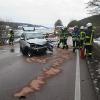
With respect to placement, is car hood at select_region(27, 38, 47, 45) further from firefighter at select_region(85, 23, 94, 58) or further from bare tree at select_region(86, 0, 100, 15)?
bare tree at select_region(86, 0, 100, 15)

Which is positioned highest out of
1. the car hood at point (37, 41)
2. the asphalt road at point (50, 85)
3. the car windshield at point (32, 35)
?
the car windshield at point (32, 35)

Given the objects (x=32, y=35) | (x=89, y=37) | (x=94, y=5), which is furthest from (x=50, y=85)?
(x=94, y=5)

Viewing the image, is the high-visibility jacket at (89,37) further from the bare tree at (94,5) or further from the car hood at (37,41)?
the bare tree at (94,5)

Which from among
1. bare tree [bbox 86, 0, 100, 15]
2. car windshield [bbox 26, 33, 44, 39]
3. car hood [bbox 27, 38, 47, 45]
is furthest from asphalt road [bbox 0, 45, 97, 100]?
bare tree [bbox 86, 0, 100, 15]

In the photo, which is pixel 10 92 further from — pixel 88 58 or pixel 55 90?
pixel 88 58

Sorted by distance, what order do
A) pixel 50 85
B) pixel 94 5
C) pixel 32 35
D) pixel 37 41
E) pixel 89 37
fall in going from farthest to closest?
pixel 94 5 → pixel 32 35 → pixel 37 41 → pixel 89 37 → pixel 50 85

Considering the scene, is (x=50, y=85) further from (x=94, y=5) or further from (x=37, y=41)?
(x=94, y=5)

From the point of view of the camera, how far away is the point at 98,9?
64.2 m

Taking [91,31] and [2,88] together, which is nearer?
[2,88]

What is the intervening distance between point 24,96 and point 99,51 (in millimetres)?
11521

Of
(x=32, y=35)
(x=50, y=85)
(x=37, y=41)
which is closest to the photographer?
(x=50, y=85)

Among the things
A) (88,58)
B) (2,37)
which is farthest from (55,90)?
(2,37)

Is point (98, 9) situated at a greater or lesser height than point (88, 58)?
greater

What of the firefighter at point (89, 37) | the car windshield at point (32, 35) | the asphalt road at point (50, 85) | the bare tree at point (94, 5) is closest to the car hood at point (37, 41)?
the car windshield at point (32, 35)
